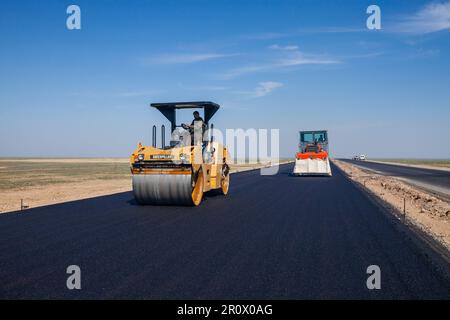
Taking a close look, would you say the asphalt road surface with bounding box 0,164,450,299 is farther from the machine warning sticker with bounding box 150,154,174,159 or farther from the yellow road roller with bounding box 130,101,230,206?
the machine warning sticker with bounding box 150,154,174,159

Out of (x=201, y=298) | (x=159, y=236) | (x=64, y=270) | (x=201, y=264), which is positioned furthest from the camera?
(x=159, y=236)

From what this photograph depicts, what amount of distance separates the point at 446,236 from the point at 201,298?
6.42 meters

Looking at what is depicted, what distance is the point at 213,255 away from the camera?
6.35m

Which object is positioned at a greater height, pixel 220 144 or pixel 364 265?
pixel 220 144

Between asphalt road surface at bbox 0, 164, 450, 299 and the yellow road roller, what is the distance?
32.5 inches

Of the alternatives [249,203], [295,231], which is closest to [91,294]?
[295,231]

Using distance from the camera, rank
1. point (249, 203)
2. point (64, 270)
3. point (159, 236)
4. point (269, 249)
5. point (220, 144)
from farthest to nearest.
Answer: point (220, 144) → point (249, 203) → point (159, 236) → point (269, 249) → point (64, 270)

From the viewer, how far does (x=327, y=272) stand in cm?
553

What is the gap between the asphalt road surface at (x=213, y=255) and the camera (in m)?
4.79

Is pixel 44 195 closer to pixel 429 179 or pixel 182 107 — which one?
pixel 182 107

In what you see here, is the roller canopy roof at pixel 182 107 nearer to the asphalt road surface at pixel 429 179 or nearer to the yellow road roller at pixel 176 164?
the yellow road roller at pixel 176 164

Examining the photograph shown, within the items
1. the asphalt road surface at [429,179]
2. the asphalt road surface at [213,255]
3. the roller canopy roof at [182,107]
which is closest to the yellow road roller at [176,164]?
the roller canopy roof at [182,107]

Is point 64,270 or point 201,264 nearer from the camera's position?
point 64,270

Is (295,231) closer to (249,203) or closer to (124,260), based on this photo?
(124,260)
